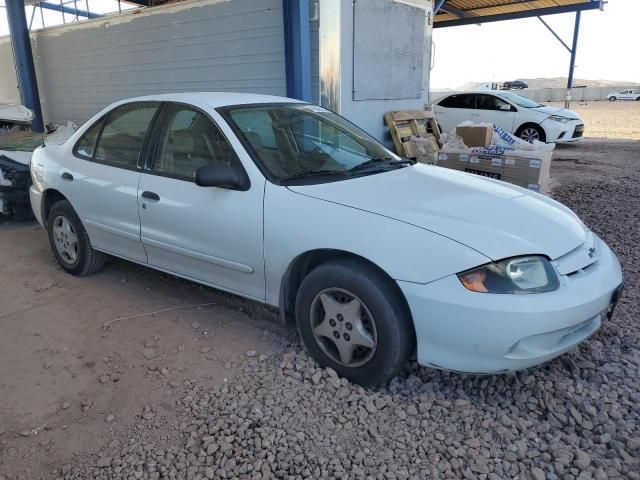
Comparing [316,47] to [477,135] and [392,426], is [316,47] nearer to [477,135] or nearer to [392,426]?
[477,135]

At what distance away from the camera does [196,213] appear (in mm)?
3348

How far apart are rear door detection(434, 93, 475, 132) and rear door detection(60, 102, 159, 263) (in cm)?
1002

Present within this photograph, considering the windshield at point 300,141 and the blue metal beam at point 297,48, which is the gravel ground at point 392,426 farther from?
the blue metal beam at point 297,48

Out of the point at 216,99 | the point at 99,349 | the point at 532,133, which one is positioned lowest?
the point at 99,349

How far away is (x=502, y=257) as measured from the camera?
2475 mm

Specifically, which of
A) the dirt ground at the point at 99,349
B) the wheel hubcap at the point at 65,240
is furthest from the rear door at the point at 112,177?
the dirt ground at the point at 99,349

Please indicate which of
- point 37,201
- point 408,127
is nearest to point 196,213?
point 37,201

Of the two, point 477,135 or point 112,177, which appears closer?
point 112,177

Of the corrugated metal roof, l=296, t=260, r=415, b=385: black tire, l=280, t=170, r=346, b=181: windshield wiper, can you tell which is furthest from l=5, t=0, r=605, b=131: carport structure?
l=296, t=260, r=415, b=385: black tire

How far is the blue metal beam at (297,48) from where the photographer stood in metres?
7.09

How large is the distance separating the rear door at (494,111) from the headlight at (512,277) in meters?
10.7

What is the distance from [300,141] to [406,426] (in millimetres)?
1935

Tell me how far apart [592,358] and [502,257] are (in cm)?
112

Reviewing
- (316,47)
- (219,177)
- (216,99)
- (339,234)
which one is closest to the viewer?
(339,234)
